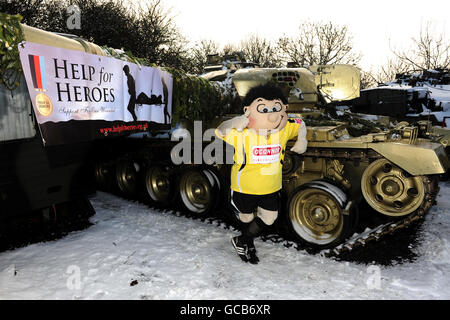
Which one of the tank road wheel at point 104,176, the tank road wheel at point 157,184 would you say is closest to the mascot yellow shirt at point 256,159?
the tank road wheel at point 157,184

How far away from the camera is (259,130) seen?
351 cm

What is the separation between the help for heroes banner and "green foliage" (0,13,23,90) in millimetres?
74

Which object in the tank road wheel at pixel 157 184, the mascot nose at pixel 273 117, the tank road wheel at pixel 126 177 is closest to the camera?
the mascot nose at pixel 273 117

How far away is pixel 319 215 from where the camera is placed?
169 inches

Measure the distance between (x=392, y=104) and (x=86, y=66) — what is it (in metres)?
9.57

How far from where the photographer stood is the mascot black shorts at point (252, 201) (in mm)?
3680

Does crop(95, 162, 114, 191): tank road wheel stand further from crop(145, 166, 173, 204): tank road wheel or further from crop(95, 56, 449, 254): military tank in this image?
crop(95, 56, 449, 254): military tank

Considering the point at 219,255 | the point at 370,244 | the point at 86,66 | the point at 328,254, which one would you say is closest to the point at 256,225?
the point at 219,255

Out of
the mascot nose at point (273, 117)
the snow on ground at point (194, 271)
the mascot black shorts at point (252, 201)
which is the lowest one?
the snow on ground at point (194, 271)

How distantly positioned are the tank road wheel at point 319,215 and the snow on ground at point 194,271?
0.32 m

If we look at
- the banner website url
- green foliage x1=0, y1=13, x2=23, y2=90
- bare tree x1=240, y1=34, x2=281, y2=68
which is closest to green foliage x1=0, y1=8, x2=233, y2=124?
green foliage x1=0, y1=13, x2=23, y2=90

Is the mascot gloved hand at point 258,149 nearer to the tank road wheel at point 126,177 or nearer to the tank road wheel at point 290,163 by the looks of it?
the tank road wheel at point 290,163

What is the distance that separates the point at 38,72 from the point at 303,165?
143 inches

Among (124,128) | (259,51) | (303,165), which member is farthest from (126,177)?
(259,51)
